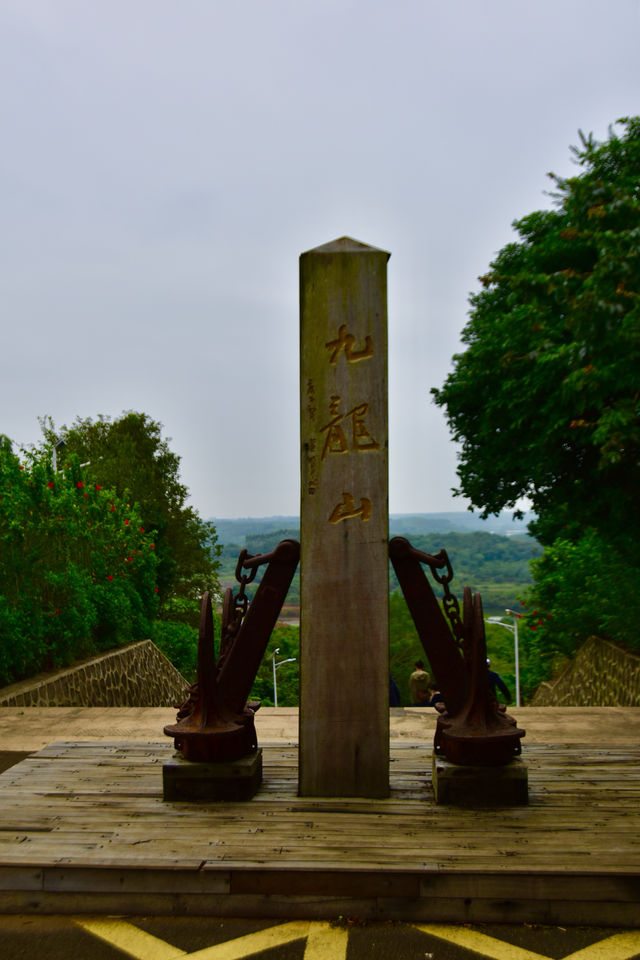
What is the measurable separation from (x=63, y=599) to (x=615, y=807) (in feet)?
22.5

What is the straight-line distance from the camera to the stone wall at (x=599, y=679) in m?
10.2

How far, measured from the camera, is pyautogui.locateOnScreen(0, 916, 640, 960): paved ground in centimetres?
285

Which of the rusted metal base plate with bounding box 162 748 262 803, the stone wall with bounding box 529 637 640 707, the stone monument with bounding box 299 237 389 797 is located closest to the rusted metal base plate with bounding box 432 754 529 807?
the stone monument with bounding box 299 237 389 797

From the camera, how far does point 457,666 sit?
13.5 feet

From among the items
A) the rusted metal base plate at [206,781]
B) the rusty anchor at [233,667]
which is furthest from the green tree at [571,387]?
the rusted metal base plate at [206,781]

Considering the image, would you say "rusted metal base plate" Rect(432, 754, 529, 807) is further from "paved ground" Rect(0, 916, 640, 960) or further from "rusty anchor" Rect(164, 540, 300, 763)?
"rusty anchor" Rect(164, 540, 300, 763)

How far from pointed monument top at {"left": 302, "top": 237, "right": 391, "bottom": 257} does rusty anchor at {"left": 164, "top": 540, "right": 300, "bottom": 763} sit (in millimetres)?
1572

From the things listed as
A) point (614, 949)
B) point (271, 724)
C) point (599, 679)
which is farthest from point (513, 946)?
point (599, 679)

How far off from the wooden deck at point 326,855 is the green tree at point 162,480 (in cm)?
2018

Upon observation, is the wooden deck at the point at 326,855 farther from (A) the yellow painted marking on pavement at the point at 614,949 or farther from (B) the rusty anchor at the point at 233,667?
(B) the rusty anchor at the point at 233,667

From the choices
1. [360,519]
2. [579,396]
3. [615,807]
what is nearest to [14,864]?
[360,519]

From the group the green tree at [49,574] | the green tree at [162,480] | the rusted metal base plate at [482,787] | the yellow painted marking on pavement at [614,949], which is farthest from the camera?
the green tree at [162,480]

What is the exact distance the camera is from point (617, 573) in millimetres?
11469

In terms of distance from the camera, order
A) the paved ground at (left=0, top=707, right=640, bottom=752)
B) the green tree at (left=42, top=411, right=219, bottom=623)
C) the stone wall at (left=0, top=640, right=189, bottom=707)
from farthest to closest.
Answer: the green tree at (left=42, top=411, right=219, bottom=623) → the stone wall at (left=0, top=640, right=189, bottom=707) → the paved ground at (left=0, top=707, right=640, bottom=752)
